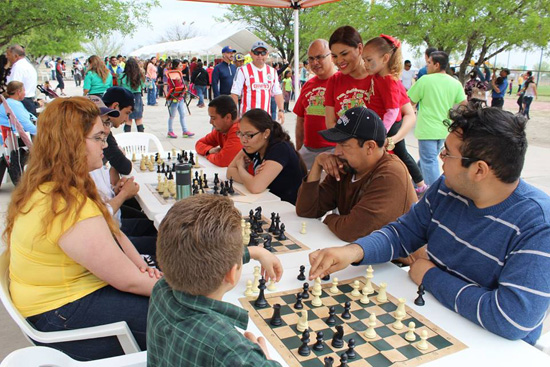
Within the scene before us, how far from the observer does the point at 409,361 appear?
135 centimetres

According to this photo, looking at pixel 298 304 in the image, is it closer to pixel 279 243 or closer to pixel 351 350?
pixel 351 350

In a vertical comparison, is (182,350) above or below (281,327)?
above

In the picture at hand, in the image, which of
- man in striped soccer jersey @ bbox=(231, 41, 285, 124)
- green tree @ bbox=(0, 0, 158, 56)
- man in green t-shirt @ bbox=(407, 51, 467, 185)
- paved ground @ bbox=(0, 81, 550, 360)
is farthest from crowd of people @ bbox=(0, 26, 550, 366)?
green tree @ bbox=(0, 0, 158, 56)

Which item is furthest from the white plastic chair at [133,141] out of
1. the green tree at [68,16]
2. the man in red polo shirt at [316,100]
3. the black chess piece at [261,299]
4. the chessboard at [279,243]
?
the green tree at [68,16]

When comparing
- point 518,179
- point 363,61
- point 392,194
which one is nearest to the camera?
point 518,179

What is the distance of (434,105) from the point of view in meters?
5.75

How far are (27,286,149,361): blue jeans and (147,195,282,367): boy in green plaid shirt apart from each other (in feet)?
2.60

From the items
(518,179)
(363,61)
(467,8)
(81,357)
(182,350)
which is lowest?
(81,357)

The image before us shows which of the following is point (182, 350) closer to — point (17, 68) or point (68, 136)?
point (68, 136)

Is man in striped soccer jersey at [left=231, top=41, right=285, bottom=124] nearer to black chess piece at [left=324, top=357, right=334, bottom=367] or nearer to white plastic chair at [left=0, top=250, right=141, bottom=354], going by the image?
white plastic chair at [left=0, top=250, right=141, bottom=354]

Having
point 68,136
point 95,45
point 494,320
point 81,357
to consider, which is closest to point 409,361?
point 494,320

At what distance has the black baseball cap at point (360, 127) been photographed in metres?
2.46

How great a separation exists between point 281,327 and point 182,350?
468 mm

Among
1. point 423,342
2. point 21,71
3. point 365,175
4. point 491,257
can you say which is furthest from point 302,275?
point 21,71
